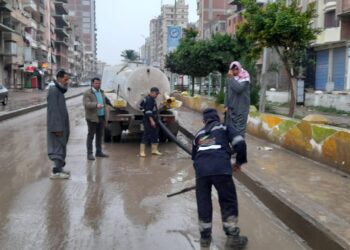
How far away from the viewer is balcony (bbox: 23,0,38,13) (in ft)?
253

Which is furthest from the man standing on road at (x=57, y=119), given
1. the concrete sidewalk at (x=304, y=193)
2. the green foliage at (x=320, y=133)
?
the green foliage at (x=320, y=133)

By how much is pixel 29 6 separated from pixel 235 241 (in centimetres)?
7893

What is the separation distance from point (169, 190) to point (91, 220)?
2.06 metres

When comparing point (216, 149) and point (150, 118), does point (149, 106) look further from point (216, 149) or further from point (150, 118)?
point (216, 149)

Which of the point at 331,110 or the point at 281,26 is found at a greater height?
the point at 281,26

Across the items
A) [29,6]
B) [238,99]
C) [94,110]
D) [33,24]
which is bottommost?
[94,110]

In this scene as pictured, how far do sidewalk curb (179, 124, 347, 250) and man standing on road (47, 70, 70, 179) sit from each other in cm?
320

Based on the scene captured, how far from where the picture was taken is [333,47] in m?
38.5

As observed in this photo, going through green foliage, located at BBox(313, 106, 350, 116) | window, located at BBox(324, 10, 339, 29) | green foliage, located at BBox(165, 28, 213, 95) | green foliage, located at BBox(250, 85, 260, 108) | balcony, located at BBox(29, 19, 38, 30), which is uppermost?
balcony, located at BBox(29, 19, 38, 30)

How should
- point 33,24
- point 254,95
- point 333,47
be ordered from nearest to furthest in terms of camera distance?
point 254,95 < point 333,47 < point 33,24

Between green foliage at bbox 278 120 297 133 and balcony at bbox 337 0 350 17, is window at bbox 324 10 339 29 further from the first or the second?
green foliage at bbox 278 120 297 133

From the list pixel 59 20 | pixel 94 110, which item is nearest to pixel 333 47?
pixel 94 110

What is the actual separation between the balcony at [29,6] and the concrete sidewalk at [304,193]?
7295 cm

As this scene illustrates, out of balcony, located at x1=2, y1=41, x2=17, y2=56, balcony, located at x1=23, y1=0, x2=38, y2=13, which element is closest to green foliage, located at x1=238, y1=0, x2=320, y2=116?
balcony, located at x1=2, y1=41, x2=17, y2=56
